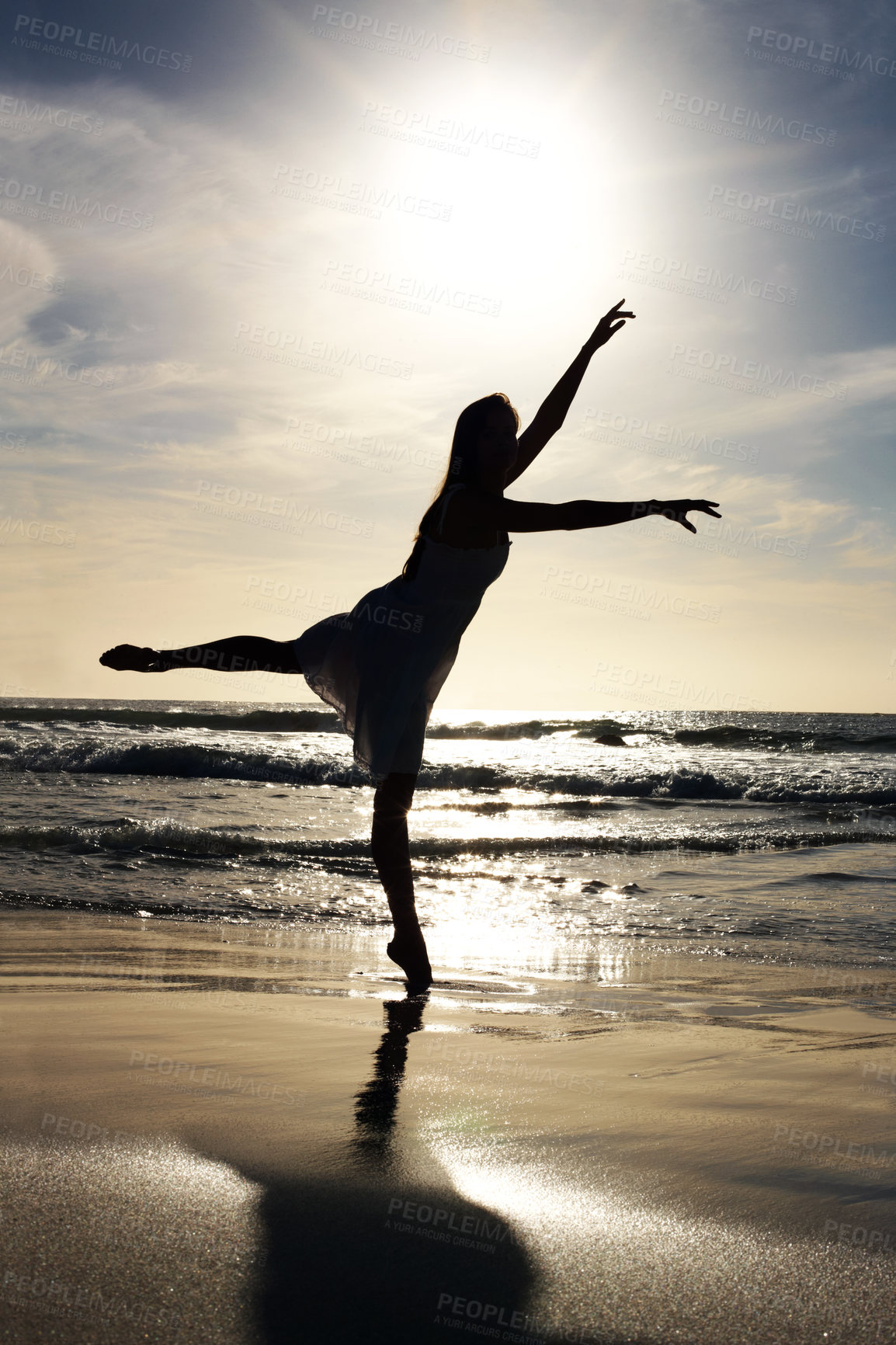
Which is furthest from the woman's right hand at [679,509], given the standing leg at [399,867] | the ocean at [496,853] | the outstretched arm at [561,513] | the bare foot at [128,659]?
the ocean at [496,853]

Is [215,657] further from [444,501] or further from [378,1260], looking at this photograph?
[378,1260]

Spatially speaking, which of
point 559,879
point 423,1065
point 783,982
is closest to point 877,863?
point 559,879

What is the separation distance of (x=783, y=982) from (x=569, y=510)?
2.31 meters

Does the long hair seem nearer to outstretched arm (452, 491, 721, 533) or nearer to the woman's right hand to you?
outstretched arm (452, 491, 721, 533)

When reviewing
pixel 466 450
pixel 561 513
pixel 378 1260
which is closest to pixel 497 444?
pixel 466 450

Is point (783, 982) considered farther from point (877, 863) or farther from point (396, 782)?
point (877, 863)

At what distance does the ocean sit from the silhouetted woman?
4.21 ft

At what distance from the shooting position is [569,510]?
2.73 metres

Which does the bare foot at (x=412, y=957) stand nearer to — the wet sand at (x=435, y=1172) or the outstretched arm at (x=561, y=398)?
the wet sand at (x=435, y=1172)

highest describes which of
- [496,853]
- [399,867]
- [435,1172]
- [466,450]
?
[466,450]

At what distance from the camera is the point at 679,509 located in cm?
265

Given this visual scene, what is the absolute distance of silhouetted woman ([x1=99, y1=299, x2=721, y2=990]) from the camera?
3.10 metres

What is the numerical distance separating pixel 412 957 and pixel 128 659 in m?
1.40

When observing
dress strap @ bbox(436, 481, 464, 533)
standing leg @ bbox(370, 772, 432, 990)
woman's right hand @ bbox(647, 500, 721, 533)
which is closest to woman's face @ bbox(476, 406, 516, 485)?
dress strap @ bbox(436, 481, 464, 533)
